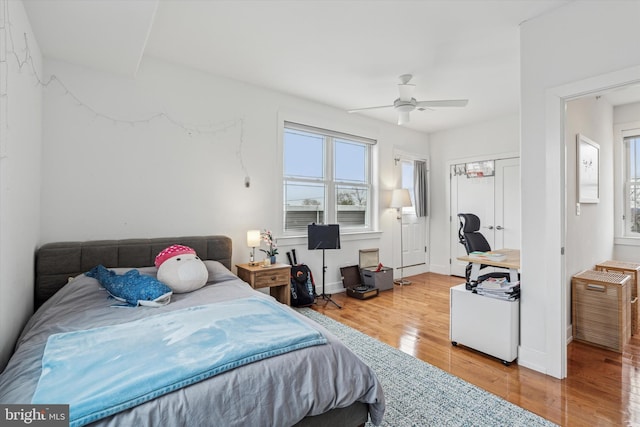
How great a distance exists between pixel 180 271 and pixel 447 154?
516 centimetres

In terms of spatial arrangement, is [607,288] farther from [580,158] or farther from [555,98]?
[555,98]

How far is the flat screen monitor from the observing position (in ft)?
13.2

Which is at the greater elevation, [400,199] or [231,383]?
[400,199]

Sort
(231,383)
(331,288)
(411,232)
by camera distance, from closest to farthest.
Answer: (231,383), (331,288), (411,232)

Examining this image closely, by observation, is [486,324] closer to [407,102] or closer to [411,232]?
[407,102]

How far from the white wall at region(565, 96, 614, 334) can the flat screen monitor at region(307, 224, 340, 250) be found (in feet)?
8.02

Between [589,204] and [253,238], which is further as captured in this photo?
[253,238]

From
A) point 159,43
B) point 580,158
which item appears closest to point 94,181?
point 159,43

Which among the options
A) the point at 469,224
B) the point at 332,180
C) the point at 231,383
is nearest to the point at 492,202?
the point at 469,224

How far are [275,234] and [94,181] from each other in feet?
6.46

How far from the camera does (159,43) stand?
9.33 feet

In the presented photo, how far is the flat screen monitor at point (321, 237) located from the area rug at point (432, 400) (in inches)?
65.0

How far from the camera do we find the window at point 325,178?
4.24 metres

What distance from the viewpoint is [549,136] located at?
7.57 feet
